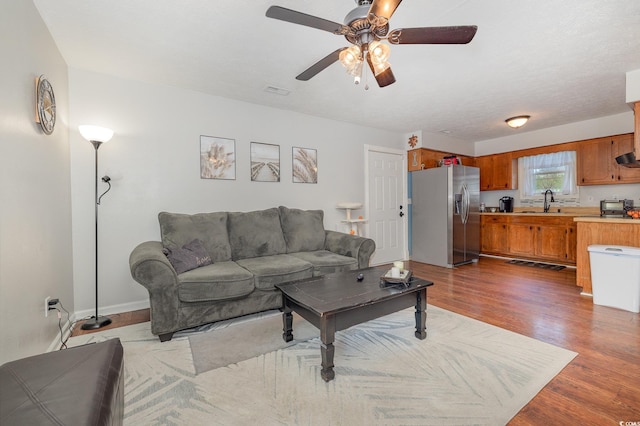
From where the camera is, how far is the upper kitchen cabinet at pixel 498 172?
18.8ft

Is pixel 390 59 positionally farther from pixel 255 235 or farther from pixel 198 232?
pixel 198 232

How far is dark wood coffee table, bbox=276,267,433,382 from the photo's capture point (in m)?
1.74

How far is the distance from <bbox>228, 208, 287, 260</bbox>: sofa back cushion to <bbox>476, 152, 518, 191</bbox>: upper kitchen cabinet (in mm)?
4943

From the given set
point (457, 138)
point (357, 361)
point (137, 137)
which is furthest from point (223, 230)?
point (457, 138)

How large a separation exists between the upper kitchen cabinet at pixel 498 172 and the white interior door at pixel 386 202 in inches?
82.1

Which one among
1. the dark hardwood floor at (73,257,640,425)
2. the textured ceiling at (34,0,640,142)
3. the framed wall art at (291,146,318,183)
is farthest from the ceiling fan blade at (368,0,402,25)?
the framed wall art at (291,146,318,183)

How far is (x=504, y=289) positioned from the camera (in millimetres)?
3576

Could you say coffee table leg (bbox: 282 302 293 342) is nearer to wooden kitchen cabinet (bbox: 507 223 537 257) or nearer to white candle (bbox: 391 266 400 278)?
white candle (bbox: 391 266 400 278)

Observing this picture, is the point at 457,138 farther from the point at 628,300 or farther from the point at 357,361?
the point at 357,361

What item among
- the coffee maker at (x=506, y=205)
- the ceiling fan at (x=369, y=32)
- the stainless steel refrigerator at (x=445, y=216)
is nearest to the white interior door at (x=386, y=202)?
the stainless steel refrigerator at (x=445, y=216)

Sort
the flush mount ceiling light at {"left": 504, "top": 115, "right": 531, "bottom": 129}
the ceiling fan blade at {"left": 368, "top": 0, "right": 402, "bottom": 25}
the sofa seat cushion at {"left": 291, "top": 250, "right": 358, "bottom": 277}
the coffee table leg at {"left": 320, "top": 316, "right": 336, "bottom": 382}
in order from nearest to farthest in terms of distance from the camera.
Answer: the ceiling fan blade at {"left": 368, "top": 0, "right": 402, "bottom": 25} < the coffee table leg at {"left": 320, "top": 316, "right": 336, "bottom": 382} < the sofa seat cushion at {"left": 291, "top": 250, "right": 358, "bottom": 277} < the flush mount ceiling light at {"left": 504, "top": 115, "right": 531, "bottom": 129}

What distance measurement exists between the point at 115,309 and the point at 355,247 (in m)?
2.67

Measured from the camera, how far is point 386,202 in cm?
520

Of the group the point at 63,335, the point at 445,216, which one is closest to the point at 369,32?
the point at 63,335
